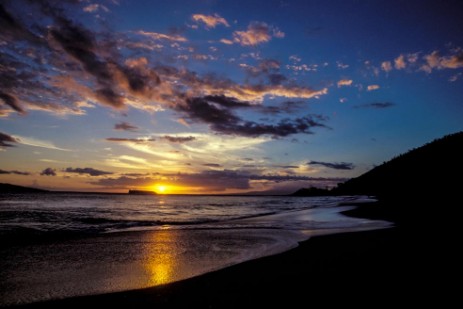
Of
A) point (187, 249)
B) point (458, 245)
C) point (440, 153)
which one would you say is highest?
point (440, 153)

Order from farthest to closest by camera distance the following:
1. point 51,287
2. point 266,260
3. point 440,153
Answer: point 440,153
point 266,260
point 51,287

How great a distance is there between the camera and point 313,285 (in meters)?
5.70

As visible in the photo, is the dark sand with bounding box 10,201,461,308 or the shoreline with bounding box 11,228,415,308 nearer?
the dark sand with bounding box 10,201,461,308

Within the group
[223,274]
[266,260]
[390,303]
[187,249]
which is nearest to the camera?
[390,303]

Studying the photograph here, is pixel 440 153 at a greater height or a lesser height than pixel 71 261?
greater

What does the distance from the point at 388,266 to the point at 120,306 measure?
599cm

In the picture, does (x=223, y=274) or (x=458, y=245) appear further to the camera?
(x=458, y=245)

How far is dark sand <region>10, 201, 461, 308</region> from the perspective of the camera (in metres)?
4.86

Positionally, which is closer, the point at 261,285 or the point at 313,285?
the point at 313,285

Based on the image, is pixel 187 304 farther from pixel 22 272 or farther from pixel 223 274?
pixel 22 272

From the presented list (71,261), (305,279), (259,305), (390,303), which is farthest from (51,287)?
(390,303)

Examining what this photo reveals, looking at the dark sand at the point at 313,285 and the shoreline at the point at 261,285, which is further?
the shoreline at the point at 261,285

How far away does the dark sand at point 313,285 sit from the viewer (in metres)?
4.86

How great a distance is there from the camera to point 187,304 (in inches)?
192
